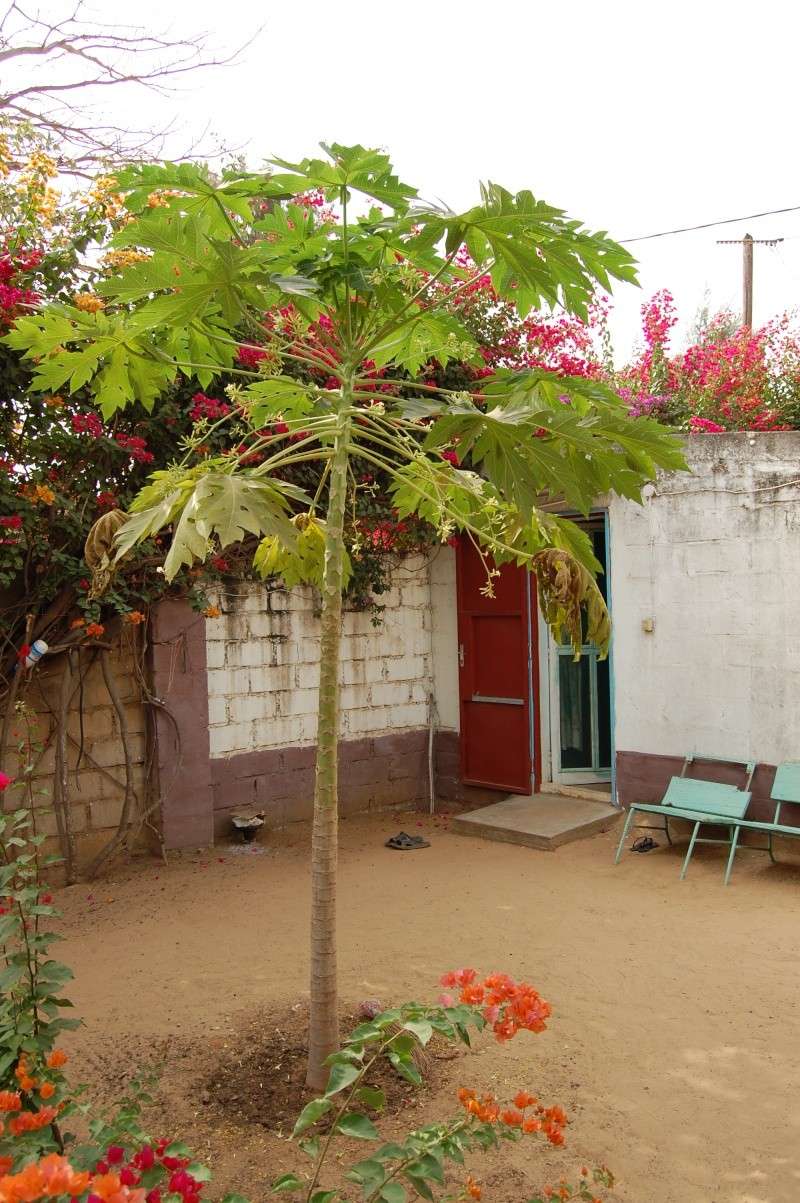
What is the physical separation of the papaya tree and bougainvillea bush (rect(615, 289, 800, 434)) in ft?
23.9

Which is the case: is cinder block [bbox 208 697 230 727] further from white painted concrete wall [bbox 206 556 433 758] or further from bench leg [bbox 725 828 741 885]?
bench leg [bbox 725 828 741 885]

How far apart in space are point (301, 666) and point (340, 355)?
5190mm

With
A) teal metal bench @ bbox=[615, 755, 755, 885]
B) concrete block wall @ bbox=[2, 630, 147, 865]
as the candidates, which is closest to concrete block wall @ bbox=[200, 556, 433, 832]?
concrete block wall @ bbox=[2, 630, 147, 865]

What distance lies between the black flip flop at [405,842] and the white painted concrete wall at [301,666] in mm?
1118

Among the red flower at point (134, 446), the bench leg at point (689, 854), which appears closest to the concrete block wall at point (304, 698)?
the red flower at point (134, 446)

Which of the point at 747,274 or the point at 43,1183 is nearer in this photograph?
the point at 43,1183

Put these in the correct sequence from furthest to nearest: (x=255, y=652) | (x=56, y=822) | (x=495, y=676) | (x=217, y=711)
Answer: (x=495, y=676) < (x=255, y=652) < (x=217, y=711) < (x=56, y=822)

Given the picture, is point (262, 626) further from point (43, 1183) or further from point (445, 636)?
point (43, 1183)

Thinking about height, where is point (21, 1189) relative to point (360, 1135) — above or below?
above

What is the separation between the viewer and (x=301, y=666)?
8.34 meters

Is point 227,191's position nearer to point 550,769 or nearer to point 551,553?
point 551,553

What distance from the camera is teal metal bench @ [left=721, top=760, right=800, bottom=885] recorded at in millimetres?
6418

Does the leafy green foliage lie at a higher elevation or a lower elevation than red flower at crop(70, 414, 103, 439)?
lower

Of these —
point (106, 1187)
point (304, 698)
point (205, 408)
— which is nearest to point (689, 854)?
point (304, 698)
